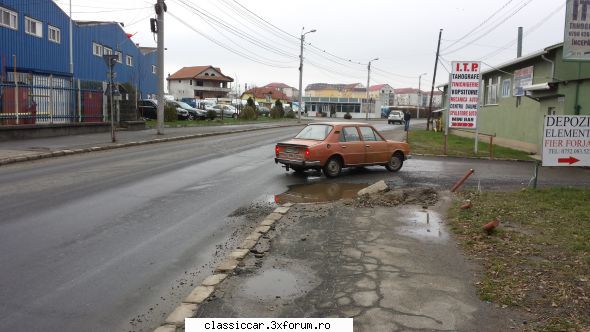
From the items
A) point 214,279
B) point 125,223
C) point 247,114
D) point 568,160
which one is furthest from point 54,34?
point 214,279

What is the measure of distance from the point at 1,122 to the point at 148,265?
16.8 metres

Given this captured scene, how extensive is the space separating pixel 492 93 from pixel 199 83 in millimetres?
72030

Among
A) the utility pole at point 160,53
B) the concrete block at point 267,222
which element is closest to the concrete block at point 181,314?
the concrete block at point 267,222

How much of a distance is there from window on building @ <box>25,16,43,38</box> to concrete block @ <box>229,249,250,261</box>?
107 ft

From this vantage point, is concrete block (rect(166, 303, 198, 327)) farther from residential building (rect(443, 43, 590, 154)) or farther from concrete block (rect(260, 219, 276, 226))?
residential building (rect(443, 43, 590, 154))

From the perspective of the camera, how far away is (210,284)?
5.08 metres

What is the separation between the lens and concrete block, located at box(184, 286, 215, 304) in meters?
4.66

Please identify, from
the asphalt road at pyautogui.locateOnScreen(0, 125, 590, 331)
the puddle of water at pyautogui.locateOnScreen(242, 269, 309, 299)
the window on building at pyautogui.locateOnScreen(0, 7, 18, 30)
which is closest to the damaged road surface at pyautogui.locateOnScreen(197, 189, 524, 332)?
the puddle of water at pyautogui.locateOnScreen(242, 269, 309, 299)

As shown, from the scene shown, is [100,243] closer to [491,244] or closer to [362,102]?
[491,244]

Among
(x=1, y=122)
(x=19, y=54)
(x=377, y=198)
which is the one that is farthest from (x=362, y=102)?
(x=377, y=198)

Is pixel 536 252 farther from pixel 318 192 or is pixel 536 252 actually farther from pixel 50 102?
pixel 50 102

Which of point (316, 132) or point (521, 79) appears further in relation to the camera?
point (521, 79)

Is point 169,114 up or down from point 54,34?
down

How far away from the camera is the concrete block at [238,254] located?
6.01 metres
